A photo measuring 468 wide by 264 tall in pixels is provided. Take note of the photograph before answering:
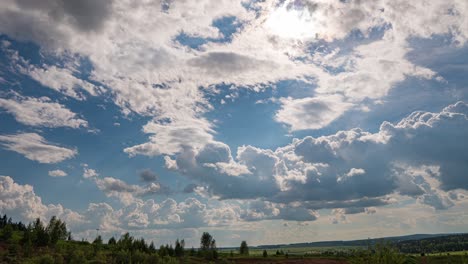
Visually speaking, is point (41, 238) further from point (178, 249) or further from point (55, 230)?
point (178, 249)

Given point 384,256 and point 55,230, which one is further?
point 55,230

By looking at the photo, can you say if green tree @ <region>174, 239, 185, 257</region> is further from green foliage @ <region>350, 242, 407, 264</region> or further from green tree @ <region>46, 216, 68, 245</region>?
green foliage @ <region>350, 242, 407, 264</region>

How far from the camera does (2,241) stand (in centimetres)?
13038

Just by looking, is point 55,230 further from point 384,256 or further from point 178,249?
point 384,256

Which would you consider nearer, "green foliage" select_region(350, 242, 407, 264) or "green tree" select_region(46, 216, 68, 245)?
"green foliage" select_region(350, 242, 407, 264)

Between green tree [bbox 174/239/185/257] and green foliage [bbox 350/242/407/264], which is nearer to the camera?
green foliage [bbox 350/242/407/264]

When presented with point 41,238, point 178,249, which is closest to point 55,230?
point 41,238

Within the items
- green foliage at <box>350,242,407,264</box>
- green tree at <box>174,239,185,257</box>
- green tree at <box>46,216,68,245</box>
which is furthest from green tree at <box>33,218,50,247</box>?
green foliage at <box>350,242,407,264</box>

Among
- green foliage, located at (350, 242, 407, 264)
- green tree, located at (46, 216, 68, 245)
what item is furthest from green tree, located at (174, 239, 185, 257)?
green foliage, located at (350, 242, 407, 264)

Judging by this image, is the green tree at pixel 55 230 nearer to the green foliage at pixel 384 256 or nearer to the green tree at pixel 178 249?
the green tree at pixel 178 249

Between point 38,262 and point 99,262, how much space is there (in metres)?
19.2

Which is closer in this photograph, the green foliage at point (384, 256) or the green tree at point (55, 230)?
the green foliage at point (384, 256)

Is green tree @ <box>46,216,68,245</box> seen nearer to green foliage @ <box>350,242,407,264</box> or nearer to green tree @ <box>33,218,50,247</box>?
green tree @ <box>33,218,50,247</box>

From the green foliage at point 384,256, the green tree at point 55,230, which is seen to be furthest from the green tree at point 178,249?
the green foliage at point 384,256
